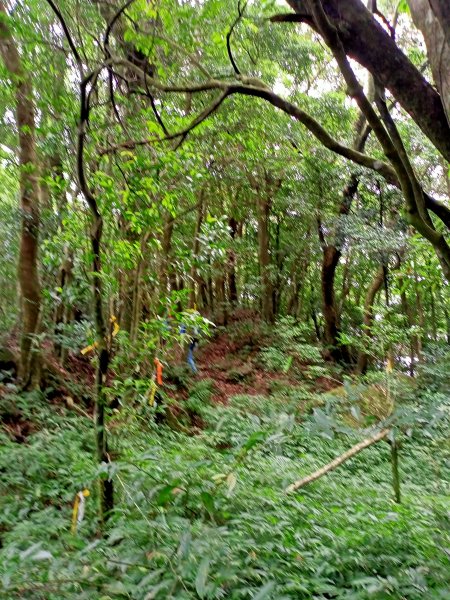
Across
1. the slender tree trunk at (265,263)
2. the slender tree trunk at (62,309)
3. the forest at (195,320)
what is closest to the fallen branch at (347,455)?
the forest at (195,320)

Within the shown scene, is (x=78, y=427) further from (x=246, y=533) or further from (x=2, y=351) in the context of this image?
(x=246, y=533)

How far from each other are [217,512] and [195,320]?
1.44m

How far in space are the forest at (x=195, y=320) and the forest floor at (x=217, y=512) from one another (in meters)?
0.02

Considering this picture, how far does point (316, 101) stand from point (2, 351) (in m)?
7.56

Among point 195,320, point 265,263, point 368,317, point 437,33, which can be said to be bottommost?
point 195,320

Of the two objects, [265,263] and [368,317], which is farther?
[265,263]

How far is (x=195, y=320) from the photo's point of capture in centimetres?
360

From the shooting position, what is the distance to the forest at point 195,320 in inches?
95.9

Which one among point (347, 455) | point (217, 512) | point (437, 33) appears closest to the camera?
point (437, 33)

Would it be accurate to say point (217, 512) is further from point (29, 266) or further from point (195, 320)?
point (29, 266)

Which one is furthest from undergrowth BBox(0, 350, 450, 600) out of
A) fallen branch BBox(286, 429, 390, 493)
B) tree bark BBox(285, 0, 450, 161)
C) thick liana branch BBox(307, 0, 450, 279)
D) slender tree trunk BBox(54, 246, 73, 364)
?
slender tree trunk BBox(54, 246, 73, 364)

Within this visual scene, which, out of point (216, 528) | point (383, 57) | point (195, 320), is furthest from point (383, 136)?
point (216, 528)

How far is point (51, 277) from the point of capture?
305 inches

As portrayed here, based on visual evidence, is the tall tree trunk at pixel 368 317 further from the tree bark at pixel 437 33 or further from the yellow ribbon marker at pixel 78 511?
the yellow ribbon marker at pixel 78 511
